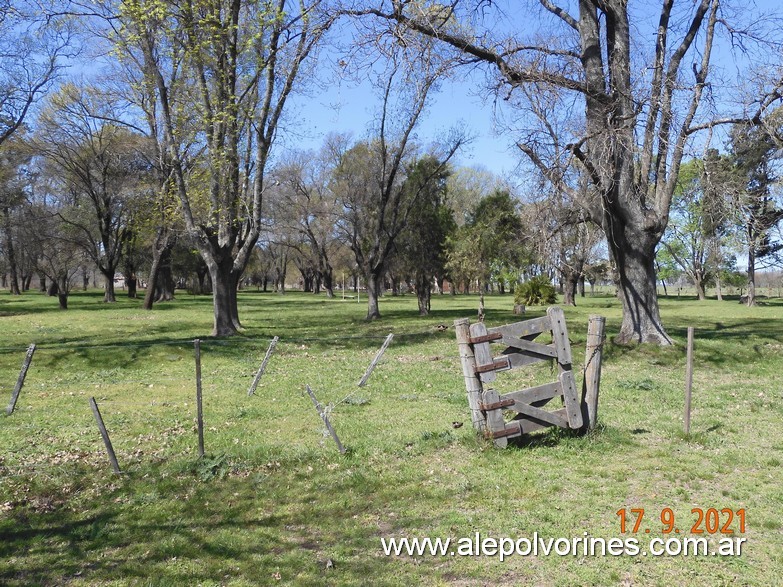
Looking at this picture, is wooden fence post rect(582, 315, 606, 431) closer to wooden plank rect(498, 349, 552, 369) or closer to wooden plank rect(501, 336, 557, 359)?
wooden plank rect(501, 336, 557, 359)

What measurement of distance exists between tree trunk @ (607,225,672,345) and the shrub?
73.3 feet

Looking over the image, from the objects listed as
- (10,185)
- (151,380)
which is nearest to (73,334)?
(151,380)

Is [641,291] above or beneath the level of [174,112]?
beneath

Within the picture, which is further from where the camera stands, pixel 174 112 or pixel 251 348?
pixel 174 112

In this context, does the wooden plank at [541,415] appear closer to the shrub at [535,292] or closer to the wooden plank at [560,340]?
the wooden plank at [560,340]

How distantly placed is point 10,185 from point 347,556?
50256 mm

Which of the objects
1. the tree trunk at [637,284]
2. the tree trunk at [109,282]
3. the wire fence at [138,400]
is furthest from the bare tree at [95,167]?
the tree trunk at [637,284]

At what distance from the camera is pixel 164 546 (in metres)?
5.30

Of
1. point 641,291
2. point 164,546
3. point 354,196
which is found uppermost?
point 354,196

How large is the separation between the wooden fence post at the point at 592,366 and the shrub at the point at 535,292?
105 feet

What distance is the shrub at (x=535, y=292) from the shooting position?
3984 cm

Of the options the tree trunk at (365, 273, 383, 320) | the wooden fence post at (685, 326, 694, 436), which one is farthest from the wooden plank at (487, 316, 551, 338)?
the tree trunk at (365, 273, 383, 320)

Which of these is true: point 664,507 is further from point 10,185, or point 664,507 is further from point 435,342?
point 10,185

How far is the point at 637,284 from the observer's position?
16562 mm
